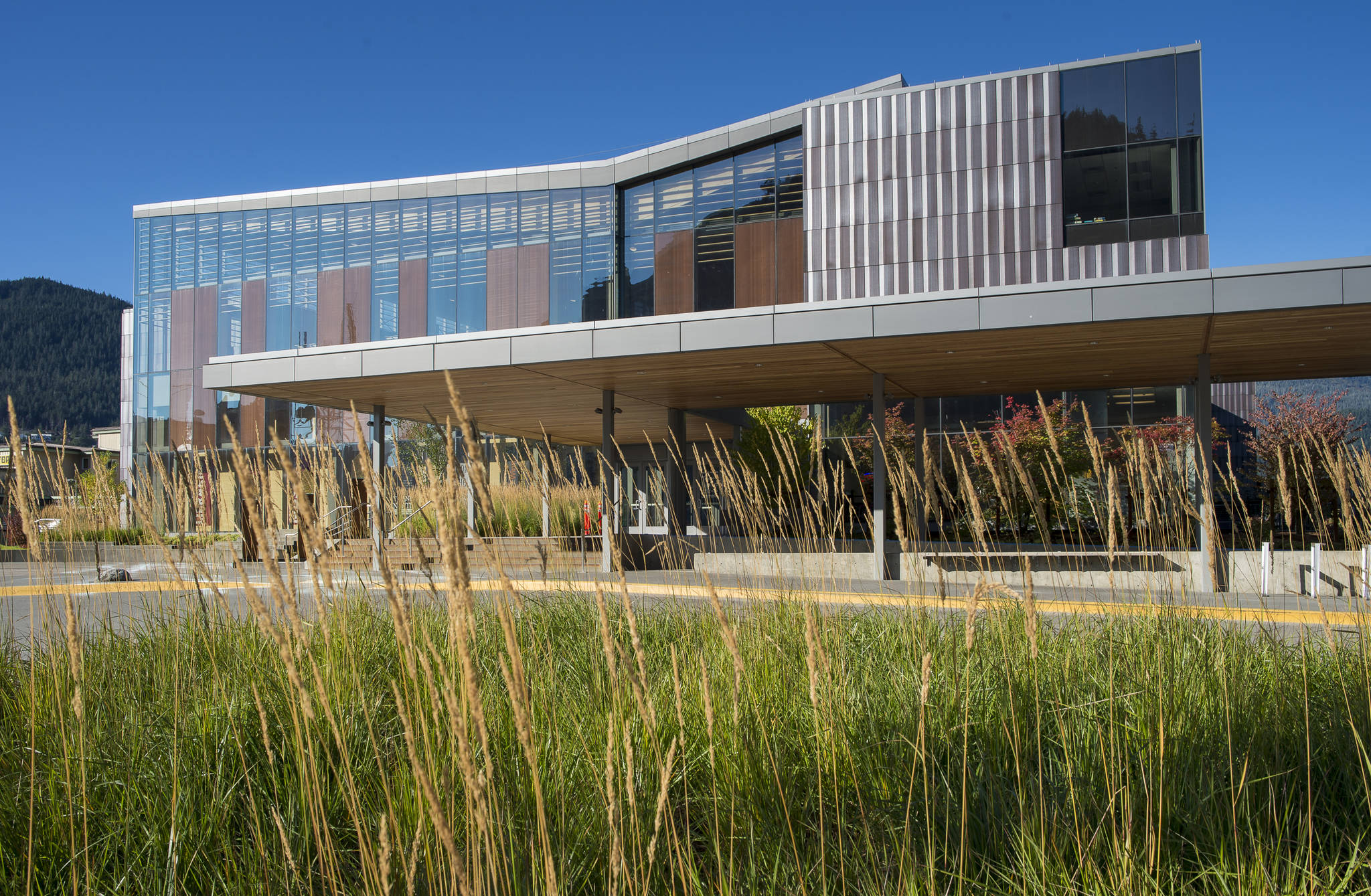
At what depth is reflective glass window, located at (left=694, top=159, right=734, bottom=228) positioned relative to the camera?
1011 inches

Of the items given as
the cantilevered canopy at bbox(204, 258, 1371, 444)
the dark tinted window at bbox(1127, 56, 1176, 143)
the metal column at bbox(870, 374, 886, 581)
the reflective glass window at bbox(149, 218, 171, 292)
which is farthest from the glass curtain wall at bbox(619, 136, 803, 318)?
the reflective glass window at bbox(149, 218, 171, 292)

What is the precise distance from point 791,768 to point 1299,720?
213cm

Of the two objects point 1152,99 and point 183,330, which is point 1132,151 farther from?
point 183,330

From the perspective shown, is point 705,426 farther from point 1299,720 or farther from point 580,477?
point 1299,720

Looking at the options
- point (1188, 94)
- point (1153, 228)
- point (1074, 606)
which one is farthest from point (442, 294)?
point (1074, 606)

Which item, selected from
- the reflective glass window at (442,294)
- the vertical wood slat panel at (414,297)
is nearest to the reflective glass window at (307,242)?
the vertical wood slat panel at (414,297)

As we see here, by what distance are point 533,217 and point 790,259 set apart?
359 inches

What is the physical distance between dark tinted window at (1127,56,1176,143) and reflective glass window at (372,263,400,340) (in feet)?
75.1

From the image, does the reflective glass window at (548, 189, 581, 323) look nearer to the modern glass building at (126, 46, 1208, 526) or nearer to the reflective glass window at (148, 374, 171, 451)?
the modern glass building at (126, 46, 1208, 526)

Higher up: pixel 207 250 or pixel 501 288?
pixel 207 250

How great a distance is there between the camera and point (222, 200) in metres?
30.1

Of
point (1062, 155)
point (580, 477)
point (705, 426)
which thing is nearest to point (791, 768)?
point (580, 477)

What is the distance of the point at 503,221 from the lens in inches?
1121

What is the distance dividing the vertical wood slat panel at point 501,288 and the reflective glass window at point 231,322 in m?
9.41
